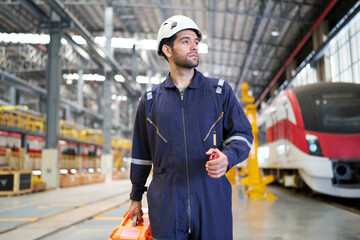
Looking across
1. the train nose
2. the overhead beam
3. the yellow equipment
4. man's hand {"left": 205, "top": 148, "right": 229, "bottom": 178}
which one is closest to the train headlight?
the train nose

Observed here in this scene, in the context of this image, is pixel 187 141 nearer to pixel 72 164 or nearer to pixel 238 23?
pixel 238 23

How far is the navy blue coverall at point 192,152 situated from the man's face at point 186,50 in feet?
0.31

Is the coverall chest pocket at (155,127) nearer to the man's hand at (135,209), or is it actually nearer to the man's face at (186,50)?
the man's face at (186,50)

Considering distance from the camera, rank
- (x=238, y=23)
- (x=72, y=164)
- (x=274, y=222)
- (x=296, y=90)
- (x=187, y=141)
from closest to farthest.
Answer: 1. (x=187, y=141)
2. (x=274, y=222)
3. (x=296, y=90)
4. (x=238, y=23)
5. (x=72, y=164)

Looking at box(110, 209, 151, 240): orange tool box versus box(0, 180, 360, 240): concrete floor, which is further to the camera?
box(0, 180, 360, 240): concrete floor

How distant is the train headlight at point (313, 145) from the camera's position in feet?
23.7

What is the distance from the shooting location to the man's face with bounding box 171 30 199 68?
1.93 m

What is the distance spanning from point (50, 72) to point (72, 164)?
10052 mm

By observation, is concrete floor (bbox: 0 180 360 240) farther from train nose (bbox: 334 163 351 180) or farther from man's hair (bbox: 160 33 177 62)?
man's hair (bbox: 160 33 177 62)

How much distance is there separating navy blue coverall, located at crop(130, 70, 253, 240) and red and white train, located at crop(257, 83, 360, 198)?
5891 mm

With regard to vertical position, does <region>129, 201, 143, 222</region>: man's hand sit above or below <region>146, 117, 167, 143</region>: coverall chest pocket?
below

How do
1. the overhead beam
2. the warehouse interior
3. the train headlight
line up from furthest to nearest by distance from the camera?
the overhead beam → the train headlight → the warehouse interior

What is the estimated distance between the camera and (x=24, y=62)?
2503 centimetres

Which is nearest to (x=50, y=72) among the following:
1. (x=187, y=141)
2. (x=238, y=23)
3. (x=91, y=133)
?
(x=238, y=23)
